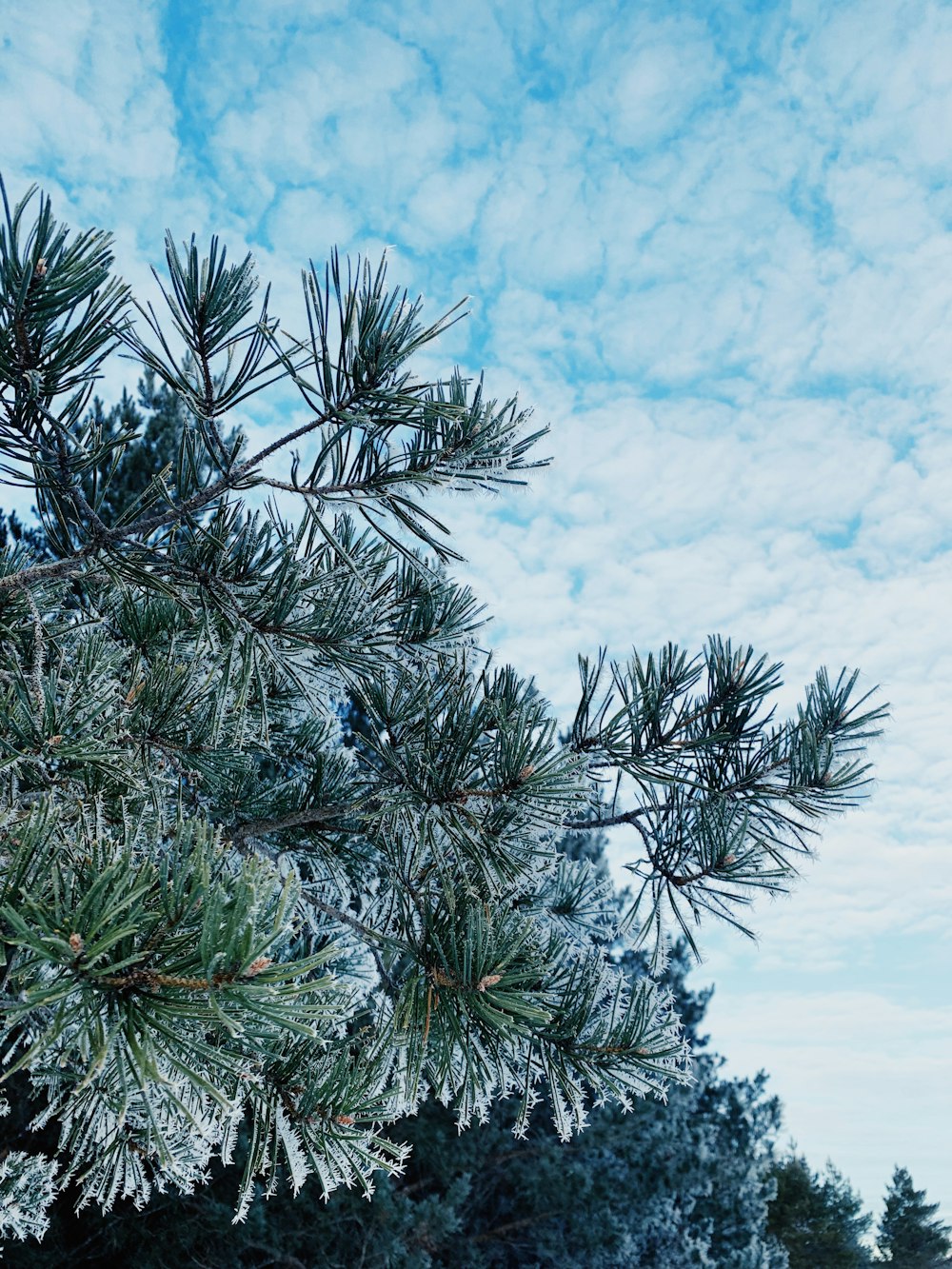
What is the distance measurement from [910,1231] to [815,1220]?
3.14 m

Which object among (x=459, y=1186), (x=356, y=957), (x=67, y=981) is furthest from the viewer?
(x=459, y=1186)

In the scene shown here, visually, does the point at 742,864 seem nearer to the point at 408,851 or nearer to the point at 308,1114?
the point at 408,851

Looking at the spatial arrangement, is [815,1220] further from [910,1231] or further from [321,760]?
[321,760]

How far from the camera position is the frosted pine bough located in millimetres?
1175

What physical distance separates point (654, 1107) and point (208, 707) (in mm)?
6181

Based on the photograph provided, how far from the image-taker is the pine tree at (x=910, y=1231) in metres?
14.4

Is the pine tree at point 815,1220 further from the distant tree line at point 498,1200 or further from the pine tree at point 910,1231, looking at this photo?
the distant tree line at point 498,1200

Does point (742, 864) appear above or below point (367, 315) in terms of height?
below

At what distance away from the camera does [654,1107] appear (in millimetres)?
6734

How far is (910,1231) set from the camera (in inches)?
569

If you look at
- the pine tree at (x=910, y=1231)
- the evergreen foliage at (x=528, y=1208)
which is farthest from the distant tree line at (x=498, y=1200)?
the pine tree at (x=910, y=1231)

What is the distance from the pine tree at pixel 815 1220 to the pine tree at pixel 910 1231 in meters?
2.06

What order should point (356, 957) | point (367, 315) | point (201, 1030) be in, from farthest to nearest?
point (356, 957) < point (367, 315) < point (201, 1030)

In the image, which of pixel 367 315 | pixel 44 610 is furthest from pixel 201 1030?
pixel 44 610
